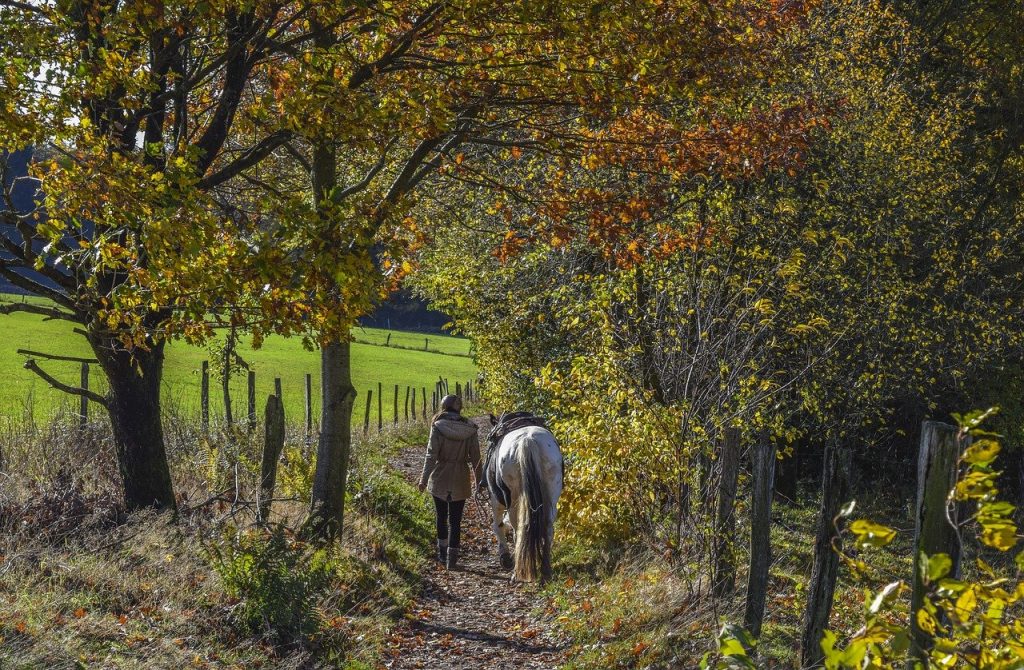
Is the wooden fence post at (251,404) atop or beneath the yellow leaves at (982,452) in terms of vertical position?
beneath

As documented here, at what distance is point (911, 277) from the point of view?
15586 mm

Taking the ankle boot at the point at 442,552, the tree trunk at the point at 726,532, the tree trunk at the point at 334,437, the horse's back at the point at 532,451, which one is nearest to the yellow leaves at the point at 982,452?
the tree trunk at the point at 726,532

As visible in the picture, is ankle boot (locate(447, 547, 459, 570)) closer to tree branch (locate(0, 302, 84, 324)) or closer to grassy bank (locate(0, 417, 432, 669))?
grassy bank (locate(0, 417, 432, 669))

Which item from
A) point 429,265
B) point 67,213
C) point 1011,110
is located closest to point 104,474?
point 67,213

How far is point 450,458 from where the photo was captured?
1180cm

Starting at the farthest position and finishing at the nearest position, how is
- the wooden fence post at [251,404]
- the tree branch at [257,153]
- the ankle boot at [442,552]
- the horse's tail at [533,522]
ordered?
the wooden fence post at [251,404], the ankle boot at [442,552], the horse's tail at [533,522], the tree branch at [257,153]

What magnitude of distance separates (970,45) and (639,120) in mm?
11717

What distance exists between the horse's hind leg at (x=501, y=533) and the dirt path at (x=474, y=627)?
5.5 inches

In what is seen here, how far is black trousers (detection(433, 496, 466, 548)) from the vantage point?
461 inches

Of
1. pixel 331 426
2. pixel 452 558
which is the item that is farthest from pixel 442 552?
pixel 331 426

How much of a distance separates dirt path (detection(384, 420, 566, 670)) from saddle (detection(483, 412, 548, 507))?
1004 millimetres

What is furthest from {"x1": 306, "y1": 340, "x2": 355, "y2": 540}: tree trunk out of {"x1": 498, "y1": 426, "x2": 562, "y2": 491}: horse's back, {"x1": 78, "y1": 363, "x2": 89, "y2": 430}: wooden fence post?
{"x1": 78, "y1": 363, "x2": 89, "y2": 430}: wooden fence post

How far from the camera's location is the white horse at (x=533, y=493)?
10.4m

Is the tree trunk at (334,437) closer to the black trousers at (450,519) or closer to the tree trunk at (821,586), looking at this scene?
the black trousers at (450,519)
